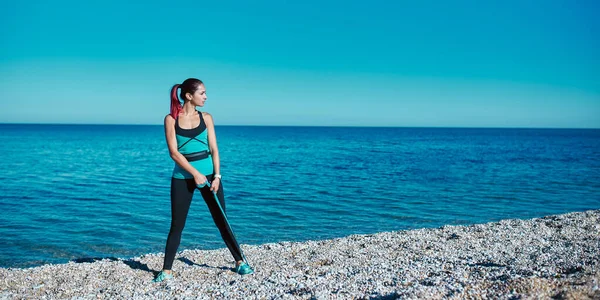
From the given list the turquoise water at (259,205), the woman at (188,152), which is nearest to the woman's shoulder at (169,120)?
the woman at (188,152)

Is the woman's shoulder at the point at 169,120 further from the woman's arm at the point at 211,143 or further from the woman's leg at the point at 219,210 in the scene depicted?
the woman's leg at the point at 219,210

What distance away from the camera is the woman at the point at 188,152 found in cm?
606

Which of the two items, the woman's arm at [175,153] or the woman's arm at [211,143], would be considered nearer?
the woman's arm at [175,153]

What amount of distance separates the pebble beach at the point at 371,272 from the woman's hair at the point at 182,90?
8.13ft

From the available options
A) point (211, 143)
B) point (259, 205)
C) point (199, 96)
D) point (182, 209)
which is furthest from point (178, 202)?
point (259, 205)

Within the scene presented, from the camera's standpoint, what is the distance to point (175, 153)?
6023 mm

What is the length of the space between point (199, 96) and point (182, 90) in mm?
268

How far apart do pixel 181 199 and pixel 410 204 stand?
41.1 ft

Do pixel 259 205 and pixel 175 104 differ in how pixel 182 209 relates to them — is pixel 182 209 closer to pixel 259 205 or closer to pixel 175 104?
pixel 175 104

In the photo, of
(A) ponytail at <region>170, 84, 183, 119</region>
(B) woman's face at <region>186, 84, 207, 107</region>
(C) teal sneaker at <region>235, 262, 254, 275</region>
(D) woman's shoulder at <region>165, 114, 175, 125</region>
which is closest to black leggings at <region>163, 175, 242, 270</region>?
(C) teal sneaker at <region>235, 262, 254, 275</region>

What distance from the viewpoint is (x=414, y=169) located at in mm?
31172

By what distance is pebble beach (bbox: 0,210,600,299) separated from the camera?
16.8 ft

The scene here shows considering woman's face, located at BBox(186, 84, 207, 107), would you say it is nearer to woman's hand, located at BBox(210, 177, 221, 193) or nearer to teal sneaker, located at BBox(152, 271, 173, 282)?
woman's hand, located at BBox(210, 177, 221, 193)

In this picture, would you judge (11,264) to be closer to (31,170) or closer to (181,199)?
(181,199)
